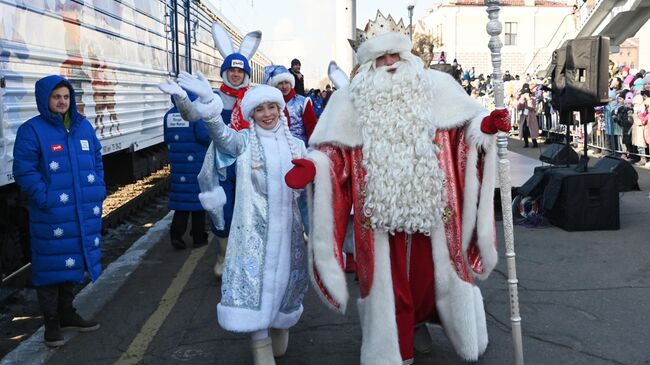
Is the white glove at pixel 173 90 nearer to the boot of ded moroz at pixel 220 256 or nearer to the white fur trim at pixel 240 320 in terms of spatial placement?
the white fur trim at pixel 240 320

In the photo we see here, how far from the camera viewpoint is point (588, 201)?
761 centimetres

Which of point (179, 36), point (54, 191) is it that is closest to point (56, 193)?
point (54, 191)

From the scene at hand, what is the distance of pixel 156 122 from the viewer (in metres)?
11.3

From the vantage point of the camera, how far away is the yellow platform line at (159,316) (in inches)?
172

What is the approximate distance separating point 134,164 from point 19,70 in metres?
5.49

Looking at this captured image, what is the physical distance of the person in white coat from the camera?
12.1 ft

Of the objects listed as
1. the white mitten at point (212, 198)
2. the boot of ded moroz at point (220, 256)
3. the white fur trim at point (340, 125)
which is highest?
the white fur trim at point (340, 125)

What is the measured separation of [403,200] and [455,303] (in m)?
0.60

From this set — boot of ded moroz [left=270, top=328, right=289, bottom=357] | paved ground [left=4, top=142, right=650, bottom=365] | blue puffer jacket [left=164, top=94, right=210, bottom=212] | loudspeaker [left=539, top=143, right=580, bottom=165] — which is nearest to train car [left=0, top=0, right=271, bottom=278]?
blue puffer jacket [left=164, top=94, right=210, bottom=212]

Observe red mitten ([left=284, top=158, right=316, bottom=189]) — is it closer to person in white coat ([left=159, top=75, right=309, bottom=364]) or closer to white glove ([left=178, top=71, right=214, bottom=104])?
person in white coat ([left=159, top=75, right=309, bottom=364])

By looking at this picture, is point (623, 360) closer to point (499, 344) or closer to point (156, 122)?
point (499, 344)

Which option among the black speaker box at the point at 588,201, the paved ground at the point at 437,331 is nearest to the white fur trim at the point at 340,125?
the paved ground at the point at 437,331

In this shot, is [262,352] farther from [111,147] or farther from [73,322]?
[111,147]

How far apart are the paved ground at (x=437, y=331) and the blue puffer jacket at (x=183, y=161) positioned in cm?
55
